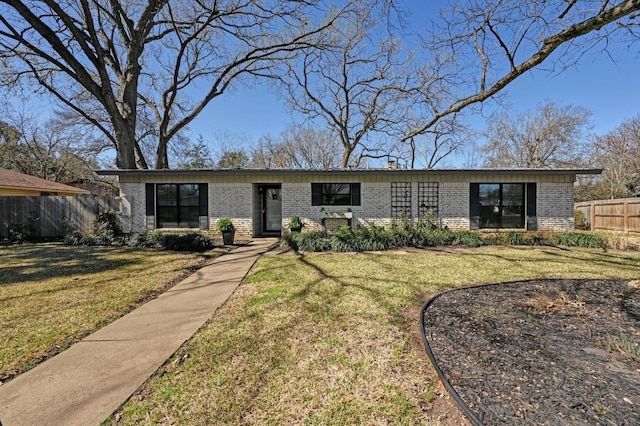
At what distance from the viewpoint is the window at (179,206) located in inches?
447

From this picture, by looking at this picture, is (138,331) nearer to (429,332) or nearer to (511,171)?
(429,332)

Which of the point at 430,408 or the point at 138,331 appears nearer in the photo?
the point at 430,408

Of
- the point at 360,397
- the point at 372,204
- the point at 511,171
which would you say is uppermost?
the point at 511,171

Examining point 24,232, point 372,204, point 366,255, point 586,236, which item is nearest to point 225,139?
point 24,232

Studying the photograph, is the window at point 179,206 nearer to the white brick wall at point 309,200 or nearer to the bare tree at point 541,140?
the white brick wall at point 309,200

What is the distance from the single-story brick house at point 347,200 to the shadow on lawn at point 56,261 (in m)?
2.91

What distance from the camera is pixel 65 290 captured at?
15.7ft

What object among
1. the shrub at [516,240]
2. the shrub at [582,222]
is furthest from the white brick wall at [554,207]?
the shrub at [582,222]

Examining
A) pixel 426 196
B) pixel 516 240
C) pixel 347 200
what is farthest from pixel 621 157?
pixel 347 200

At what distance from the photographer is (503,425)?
1802 mm

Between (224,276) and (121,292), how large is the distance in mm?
1721

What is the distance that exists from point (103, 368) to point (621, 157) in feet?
103

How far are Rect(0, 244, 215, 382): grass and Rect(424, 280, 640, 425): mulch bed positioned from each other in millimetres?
3876

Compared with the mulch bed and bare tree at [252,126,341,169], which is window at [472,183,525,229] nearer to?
the mulch bed
